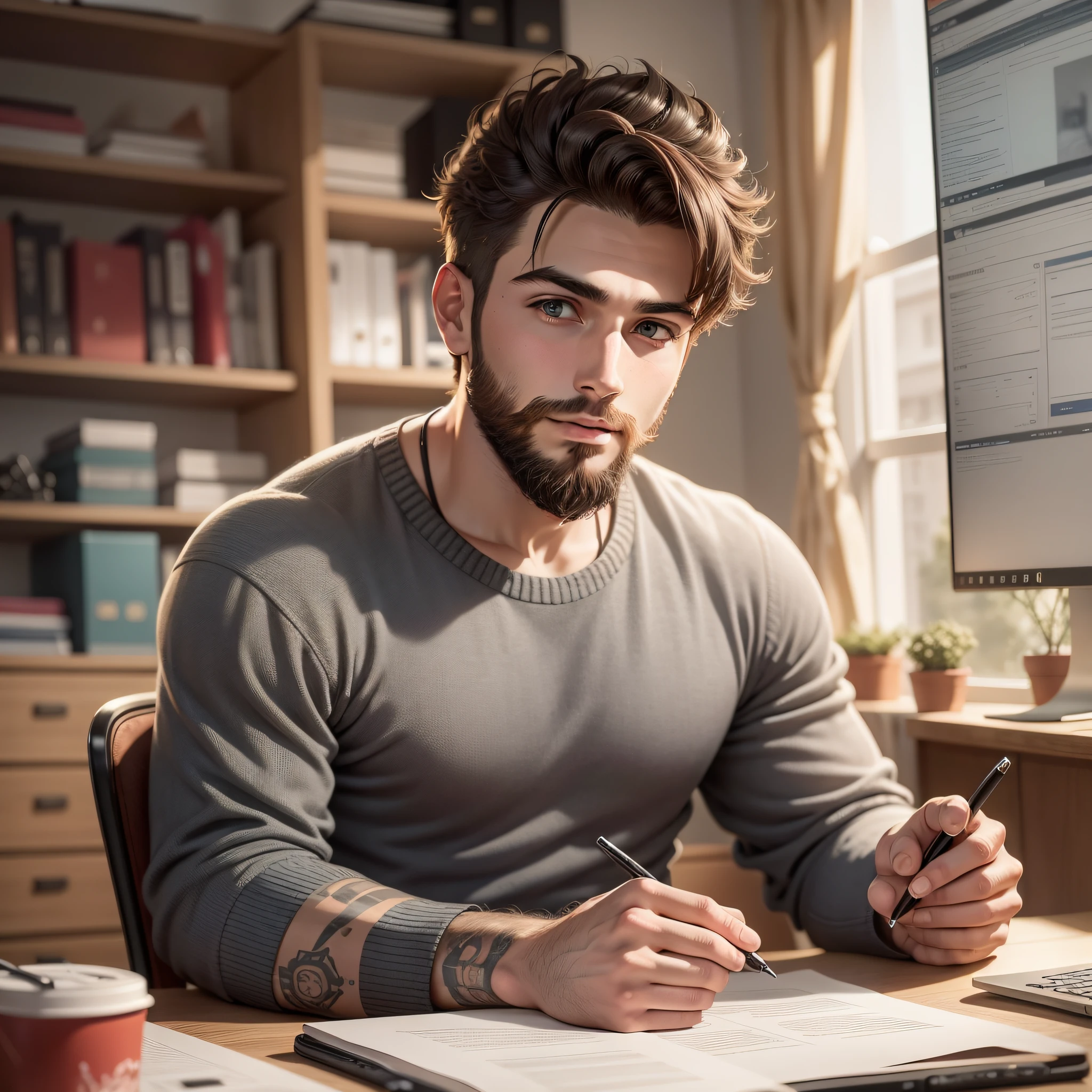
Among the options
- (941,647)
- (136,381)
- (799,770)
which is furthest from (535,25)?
(799,770)

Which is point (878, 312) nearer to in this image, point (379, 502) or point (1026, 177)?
point (1026, 177)

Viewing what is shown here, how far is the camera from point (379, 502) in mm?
1318

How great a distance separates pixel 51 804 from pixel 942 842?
7.07 ft

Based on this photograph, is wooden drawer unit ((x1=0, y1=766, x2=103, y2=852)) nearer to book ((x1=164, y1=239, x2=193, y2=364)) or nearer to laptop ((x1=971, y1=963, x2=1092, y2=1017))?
book ((x1=164, y1=239, x2=193, y2=364))

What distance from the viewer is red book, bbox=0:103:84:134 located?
2.85 metres

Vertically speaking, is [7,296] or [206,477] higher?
[7,296]

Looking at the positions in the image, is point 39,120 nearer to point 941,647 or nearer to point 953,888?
point 941,647

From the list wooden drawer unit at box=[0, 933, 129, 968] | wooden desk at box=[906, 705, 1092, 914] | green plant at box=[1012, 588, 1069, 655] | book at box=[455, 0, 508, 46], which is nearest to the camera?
wooden desk at box=[906, 705, 1092, 914]

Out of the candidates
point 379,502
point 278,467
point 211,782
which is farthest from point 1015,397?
point 278,467

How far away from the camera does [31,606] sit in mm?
2822

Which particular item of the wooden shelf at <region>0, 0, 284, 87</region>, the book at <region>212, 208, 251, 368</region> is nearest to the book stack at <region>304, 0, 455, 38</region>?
the wooden shelf at <region>0, 0, 284, 87</region>

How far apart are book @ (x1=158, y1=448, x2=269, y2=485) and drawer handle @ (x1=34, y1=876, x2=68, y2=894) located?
91 cm

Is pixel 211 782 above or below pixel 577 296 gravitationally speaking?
below

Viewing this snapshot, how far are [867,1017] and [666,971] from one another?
153 mm
